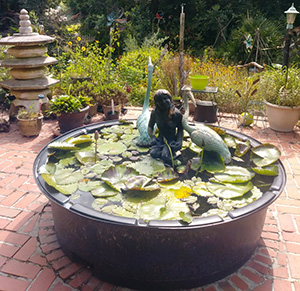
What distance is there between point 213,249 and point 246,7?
10604mm

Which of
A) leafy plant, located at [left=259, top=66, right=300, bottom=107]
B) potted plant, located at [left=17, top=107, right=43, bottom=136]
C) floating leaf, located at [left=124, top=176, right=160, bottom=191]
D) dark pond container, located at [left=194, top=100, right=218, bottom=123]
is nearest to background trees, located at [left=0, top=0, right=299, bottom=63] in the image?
leafy plant, located at [left=259, top=66, right=300, bottom=107]

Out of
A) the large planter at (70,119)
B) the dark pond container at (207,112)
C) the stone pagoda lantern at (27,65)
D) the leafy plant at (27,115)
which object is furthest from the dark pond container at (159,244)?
the stone pagoda lantern at (27,65)

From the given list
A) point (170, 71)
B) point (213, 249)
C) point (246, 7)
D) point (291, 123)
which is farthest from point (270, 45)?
point (213, 249)

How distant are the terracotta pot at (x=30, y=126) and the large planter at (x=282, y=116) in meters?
4.04

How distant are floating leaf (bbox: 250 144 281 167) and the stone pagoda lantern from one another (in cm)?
398

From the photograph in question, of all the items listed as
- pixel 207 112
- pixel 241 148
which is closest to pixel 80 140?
pixel 241 148

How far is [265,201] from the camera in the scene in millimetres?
2154

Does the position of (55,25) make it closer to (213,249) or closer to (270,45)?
(270,45)

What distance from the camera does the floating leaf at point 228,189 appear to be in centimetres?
238

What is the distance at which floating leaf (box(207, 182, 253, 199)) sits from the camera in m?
2.38

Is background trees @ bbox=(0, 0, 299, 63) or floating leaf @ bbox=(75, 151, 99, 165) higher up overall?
background trees @ bbox=(0, 0, 299, 63)

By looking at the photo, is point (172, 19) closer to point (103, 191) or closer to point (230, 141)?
point (230, 141)

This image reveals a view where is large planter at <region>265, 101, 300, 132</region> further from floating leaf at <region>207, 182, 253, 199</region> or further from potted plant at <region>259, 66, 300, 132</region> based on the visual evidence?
floating leaf at <region>207, 182, 253, 199</region>

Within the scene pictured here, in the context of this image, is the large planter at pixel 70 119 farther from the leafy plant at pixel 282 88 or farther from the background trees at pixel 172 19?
the background trees at pixel 172 19
